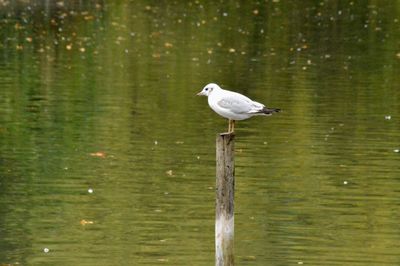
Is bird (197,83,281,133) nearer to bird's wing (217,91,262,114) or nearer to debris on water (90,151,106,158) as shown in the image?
bird's wing (217,91,262,114)

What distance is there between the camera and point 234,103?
1191 cm

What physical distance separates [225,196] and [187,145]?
7.66 metres

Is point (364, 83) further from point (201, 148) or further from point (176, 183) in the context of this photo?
point (176, 183)

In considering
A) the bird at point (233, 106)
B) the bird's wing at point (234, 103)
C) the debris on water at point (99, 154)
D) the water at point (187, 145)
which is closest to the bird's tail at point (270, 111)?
the bird at point (233, 106)

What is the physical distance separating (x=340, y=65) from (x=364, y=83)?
2.98m

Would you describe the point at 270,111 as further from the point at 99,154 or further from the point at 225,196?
the point at 99,154

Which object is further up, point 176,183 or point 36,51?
point 36,51

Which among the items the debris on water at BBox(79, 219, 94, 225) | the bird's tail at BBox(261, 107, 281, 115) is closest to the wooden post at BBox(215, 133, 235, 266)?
the bird's tail at BBox(261, 107, 281, 115)

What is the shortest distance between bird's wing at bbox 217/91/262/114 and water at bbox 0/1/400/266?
5.03 ft

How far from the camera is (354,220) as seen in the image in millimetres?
14484

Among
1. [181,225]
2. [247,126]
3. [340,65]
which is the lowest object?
[181,225]

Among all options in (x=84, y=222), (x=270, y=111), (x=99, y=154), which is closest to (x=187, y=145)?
(x=99, y=154)

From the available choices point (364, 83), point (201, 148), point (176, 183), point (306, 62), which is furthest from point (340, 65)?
point (176, 183)

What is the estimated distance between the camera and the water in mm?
13500
